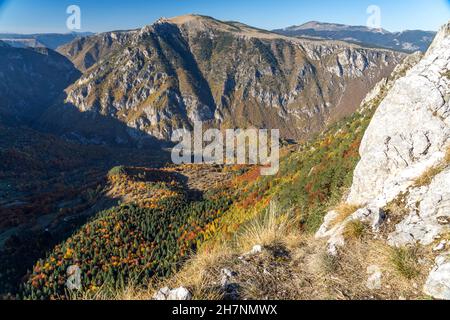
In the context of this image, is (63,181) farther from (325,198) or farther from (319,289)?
(319,289)

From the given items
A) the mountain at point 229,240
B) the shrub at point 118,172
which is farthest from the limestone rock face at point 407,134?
the shrub at point 118,172

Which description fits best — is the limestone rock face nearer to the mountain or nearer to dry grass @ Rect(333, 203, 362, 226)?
dry grass @ Rect(333, 203, 362, 226)

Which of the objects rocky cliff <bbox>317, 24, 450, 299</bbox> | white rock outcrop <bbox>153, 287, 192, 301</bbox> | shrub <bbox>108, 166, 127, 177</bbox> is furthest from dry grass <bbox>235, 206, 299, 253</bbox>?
shrub <bbox>108, 166, 127, 177</bbox>

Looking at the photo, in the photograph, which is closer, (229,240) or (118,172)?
(229,240)

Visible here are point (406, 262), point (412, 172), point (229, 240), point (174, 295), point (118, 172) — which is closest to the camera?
point (174, 295)

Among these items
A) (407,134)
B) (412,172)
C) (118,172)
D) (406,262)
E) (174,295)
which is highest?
(407,134)

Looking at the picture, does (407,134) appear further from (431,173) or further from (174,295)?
(174,295)

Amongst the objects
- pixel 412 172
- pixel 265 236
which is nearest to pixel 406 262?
pixel 265 236
